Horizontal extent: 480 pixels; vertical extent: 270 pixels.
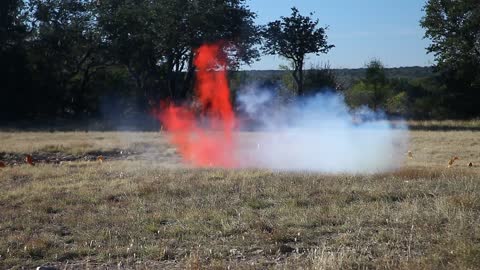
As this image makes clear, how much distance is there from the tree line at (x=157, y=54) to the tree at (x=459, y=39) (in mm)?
72

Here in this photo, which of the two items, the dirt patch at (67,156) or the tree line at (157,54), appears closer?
the dirt patch at (67,156)

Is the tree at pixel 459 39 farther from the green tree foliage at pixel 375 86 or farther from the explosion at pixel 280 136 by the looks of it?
the explosion at pixel 280 136

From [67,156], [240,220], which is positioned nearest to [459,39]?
[67,156]

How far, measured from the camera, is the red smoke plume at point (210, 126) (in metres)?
19.3

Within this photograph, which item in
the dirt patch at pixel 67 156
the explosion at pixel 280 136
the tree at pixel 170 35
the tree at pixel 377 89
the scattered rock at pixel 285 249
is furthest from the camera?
the tree at pixel 377 89

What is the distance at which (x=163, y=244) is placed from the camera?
7.22m

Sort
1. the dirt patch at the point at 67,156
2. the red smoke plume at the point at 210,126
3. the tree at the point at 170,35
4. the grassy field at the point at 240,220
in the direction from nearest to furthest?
1. the grassy field at the point at 240,220
2. the red smoke plume at the point at 210,126
3. the dirt patch at the point at 67,156
4. the tree at the point at 170,35

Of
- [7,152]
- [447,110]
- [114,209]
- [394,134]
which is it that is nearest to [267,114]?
[394,134]

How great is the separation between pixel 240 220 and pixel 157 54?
3569cm

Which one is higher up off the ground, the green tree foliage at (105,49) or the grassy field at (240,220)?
the green tree foliage at (105,49)

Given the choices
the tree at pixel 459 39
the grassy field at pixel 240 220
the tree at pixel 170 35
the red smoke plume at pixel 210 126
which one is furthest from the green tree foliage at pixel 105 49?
the grassy field at pixel 240 220

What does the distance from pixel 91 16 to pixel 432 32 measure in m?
26.2

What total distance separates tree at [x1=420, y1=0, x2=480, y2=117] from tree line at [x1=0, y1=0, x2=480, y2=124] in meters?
0.07

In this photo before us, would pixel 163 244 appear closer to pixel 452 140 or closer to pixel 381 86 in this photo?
pixel 452 140
